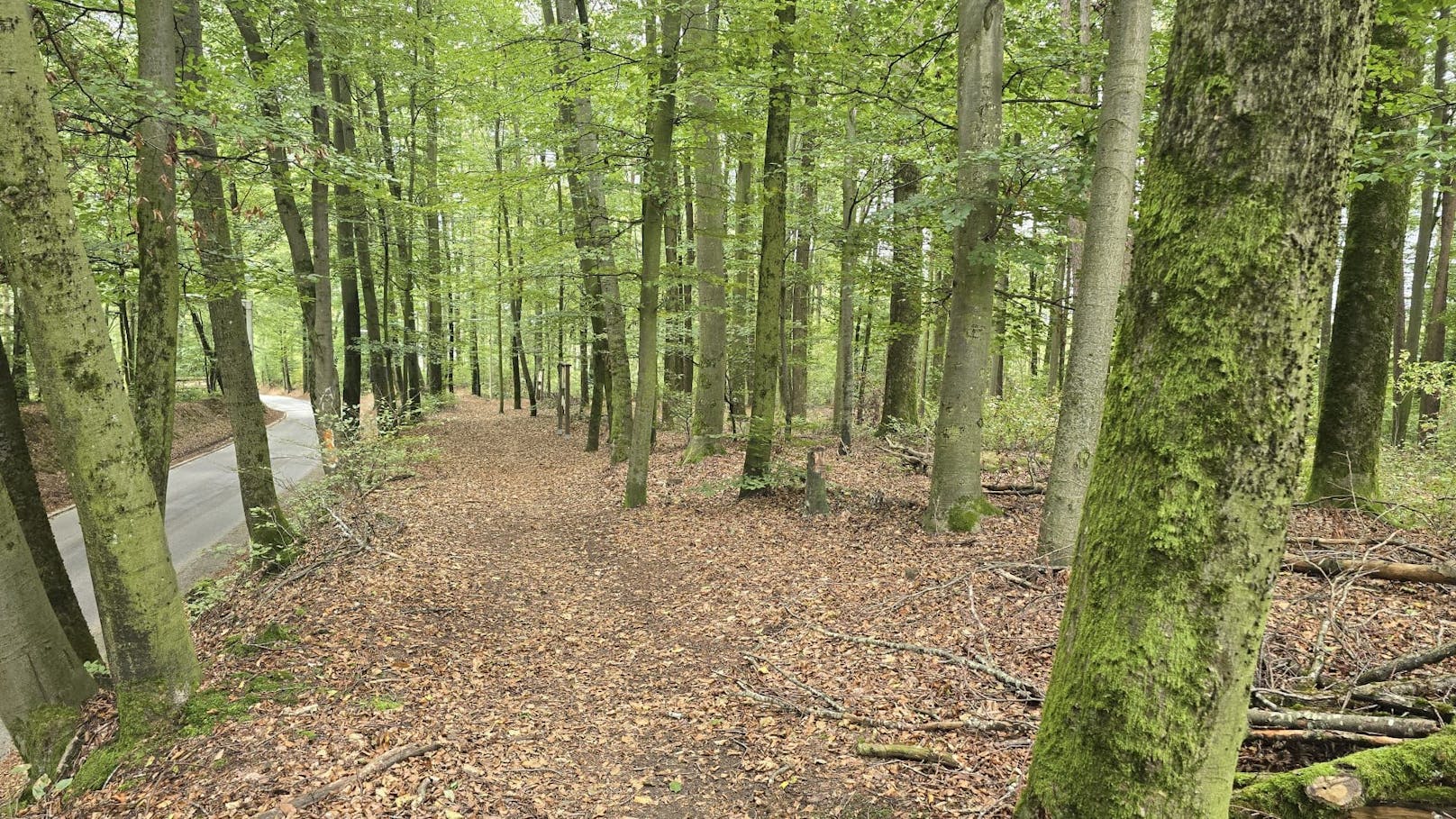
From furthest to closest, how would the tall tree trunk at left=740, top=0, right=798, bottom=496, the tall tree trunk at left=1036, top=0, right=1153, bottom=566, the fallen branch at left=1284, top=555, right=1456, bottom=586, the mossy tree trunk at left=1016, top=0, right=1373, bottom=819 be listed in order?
the tall tree trunk at left=740, top=0, right=798, bottom=496, the tall tree trunk at left=1036, top=0, right=1153, bottom=566, the fallen branch at left=1284, top=555, right=1456, bottom=586, the mossy tree trunk at left=1016, top=0, right=1373, bottom=819

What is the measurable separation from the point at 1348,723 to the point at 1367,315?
5920 millimetres

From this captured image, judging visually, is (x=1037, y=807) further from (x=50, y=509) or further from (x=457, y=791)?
(x=50, y=509)

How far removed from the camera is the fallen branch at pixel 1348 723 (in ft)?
9.27

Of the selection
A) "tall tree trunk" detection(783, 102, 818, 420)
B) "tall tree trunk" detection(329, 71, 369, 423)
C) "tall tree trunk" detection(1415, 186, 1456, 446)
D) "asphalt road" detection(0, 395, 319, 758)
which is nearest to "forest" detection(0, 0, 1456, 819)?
"asphalt road" detection(0, 395, 319, 758)

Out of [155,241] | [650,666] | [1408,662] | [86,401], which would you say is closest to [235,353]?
[155,241]

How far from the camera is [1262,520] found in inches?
75.2

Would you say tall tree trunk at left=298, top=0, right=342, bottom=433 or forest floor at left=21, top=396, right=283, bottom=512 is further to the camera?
forest floor at left=21, top=396, right=283, bottom=512

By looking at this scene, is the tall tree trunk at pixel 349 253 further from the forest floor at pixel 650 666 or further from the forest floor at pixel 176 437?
the forest floor at pixel 650 666

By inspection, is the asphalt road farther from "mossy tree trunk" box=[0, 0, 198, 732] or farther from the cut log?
the cut log

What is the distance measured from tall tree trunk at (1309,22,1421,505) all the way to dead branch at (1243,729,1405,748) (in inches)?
205

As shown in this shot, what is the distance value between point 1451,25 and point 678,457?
39.2 ft

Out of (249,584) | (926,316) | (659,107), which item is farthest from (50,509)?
(926,316)

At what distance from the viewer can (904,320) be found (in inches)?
527

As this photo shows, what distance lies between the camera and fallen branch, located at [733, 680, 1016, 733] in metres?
3.84
